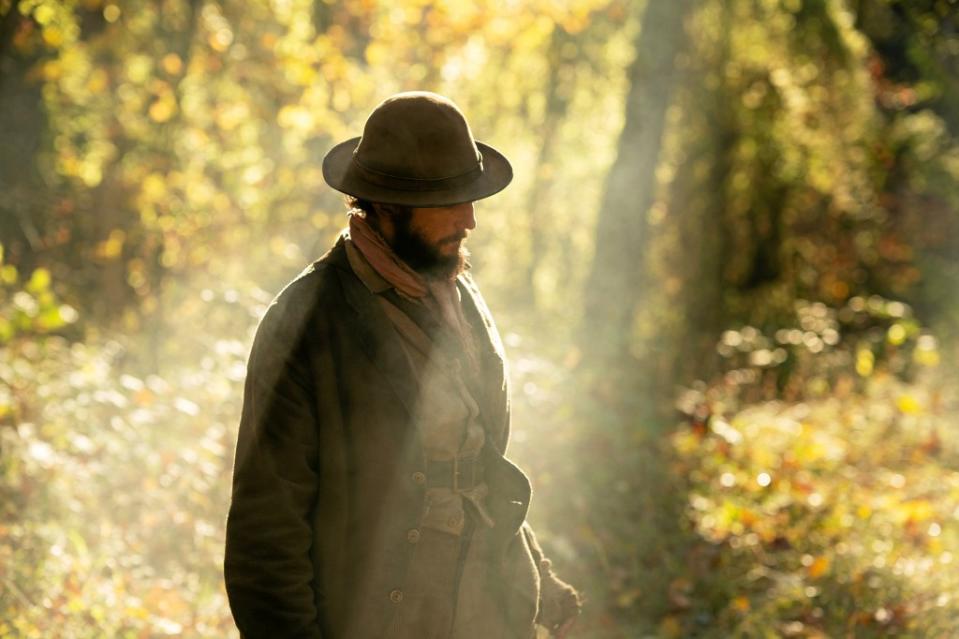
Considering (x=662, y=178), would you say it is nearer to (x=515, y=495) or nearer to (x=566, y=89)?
(x=566, y=89)

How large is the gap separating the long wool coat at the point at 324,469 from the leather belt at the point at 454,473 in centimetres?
7

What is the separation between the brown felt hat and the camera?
2582mm

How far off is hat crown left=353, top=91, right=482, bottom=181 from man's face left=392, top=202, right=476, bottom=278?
0.37ft

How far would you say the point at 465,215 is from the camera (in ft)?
8.95

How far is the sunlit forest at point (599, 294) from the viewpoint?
5.61 m

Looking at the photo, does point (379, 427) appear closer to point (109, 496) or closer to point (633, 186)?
point (109, 496)

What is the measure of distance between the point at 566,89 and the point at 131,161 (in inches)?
328

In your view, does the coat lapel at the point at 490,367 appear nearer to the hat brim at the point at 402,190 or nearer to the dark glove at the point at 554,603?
the hat brim at the point at 402,190

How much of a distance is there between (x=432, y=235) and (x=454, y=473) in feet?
2.15

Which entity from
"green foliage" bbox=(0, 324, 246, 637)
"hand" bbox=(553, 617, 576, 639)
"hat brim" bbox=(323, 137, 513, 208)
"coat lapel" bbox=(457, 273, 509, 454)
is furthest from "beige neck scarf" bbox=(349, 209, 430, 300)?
"green foliage" bbox=(0, 324, 246, 637)

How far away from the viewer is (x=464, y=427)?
108 inches

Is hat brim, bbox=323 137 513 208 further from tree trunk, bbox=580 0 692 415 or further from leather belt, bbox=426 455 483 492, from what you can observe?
tree trunk, bbox=580 0 692 415

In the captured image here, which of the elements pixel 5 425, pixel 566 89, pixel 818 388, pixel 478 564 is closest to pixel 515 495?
pixel 478 564

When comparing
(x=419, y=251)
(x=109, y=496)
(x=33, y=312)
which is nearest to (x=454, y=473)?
(x=419, y=251)
